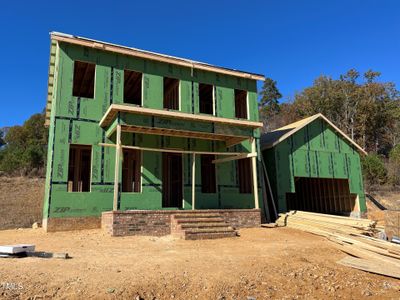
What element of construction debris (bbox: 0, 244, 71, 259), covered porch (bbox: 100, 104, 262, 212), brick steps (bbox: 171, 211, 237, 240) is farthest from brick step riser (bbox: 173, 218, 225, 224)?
construction debris (bbox: 0, 244, 71, 259)

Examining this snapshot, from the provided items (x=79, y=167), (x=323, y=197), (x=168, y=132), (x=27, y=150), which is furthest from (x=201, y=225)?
(x=27, y=150)

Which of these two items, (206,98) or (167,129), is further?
(206,98)

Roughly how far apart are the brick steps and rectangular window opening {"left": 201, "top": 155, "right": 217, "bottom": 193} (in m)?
3.54

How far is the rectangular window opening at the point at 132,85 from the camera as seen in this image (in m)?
15.2

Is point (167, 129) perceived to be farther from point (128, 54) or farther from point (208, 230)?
point (128, 54)

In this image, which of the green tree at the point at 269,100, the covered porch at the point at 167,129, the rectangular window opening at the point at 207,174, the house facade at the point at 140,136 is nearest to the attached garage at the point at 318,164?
the house facade at the point at 140,136

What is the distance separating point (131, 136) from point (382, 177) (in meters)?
25.2

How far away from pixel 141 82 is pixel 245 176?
7022mm

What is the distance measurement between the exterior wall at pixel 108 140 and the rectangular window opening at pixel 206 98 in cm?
78

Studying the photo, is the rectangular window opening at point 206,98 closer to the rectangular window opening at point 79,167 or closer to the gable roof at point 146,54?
the gable roof at point 146,54

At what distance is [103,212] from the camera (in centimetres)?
1247

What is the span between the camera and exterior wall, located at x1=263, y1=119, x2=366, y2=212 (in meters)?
17.3

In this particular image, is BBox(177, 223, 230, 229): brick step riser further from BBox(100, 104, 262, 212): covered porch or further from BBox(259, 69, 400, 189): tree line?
BBox(259, 69, 400, 189): tree line

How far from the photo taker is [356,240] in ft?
31.2
